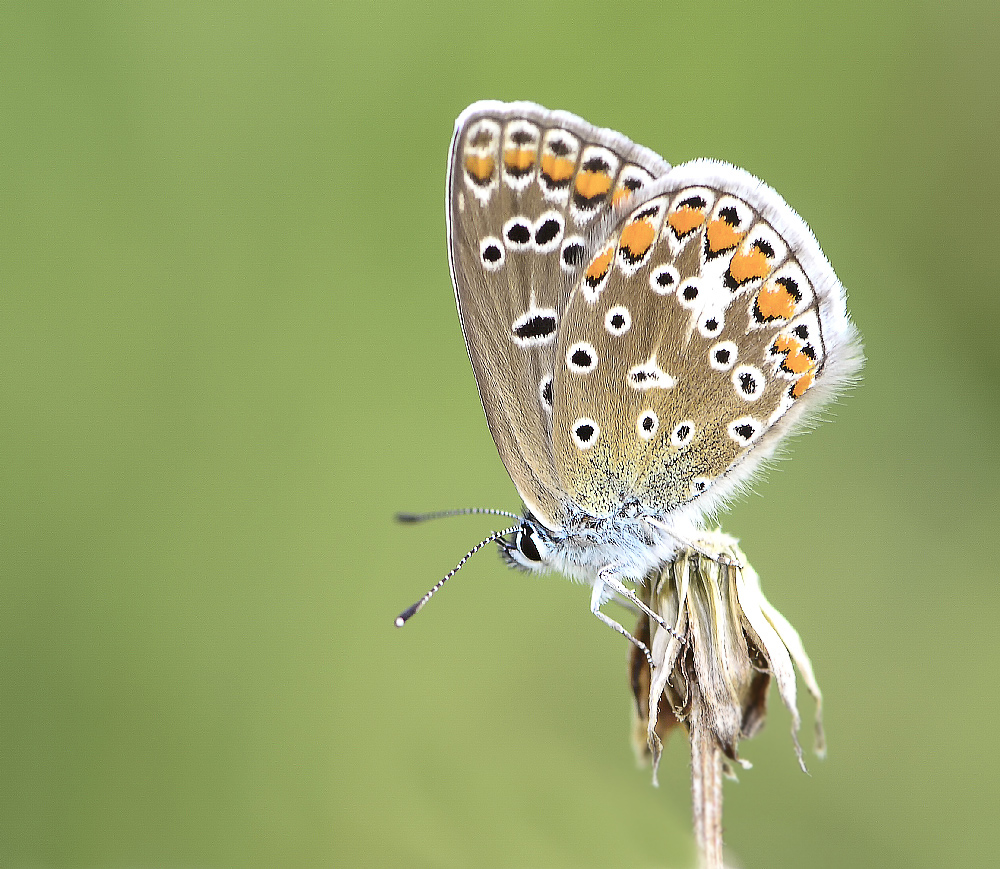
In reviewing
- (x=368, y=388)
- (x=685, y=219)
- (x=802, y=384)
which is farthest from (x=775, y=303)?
(x=368, y=388)

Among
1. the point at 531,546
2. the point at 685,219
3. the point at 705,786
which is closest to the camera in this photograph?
the point at 705,786

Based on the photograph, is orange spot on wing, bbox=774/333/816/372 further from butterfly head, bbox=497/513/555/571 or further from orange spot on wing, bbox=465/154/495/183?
orange spot on wing, bbox=465/154/495/183

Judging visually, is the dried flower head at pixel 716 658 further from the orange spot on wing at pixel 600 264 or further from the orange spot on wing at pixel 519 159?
the orange spot on wing at pixel 519 159

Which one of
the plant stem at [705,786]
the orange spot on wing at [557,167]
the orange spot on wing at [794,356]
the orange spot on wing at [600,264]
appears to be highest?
the orange spot on wing at [557,167]

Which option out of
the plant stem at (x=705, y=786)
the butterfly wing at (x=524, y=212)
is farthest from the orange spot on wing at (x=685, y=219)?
the plant stem at (x=705, y=786)

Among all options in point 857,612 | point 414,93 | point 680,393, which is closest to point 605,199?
point 680,393

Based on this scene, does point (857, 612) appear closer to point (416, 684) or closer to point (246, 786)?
point (416, 684)

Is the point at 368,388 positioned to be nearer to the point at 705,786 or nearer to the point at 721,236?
the point at 721,236
